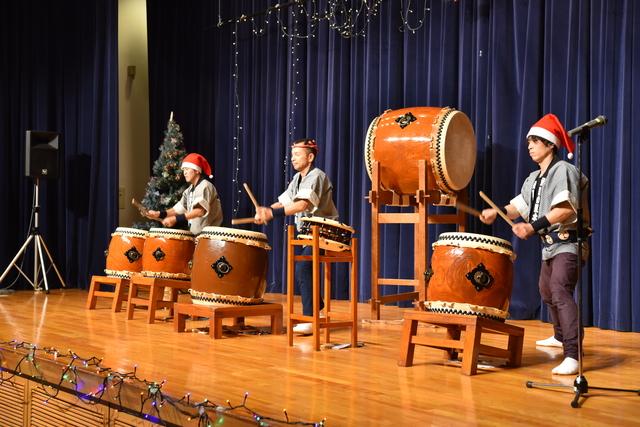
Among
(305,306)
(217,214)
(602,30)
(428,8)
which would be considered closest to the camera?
(305,306)

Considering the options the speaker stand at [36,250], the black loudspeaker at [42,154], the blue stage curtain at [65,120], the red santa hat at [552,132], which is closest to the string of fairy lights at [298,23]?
the blue stage curtain at [65,120]

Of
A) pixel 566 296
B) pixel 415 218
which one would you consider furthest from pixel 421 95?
pixel 566 296

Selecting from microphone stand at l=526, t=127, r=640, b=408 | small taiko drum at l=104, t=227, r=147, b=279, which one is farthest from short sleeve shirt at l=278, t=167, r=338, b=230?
microphone stand at l=526, t=127, r=640, b=408

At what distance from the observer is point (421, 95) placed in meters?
6.70

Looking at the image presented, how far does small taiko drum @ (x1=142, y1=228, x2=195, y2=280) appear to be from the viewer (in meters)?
5.68

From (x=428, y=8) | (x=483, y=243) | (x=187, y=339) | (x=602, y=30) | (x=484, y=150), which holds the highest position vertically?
(x=428, y=8)

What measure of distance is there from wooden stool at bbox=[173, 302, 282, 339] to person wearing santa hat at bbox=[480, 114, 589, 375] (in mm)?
1592

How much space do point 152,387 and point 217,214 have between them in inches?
119

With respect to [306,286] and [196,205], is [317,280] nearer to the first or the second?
[306,286]

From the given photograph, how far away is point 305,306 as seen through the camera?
201 inches

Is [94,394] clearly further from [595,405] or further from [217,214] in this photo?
[217,214]

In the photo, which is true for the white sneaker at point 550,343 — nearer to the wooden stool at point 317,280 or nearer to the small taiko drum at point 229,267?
the wooden stool at point 317,280

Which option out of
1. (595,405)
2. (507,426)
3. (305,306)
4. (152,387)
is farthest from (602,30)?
(152,387)

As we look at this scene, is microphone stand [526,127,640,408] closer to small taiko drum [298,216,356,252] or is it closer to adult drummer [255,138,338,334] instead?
small taiko drum [298,216,356,252]
